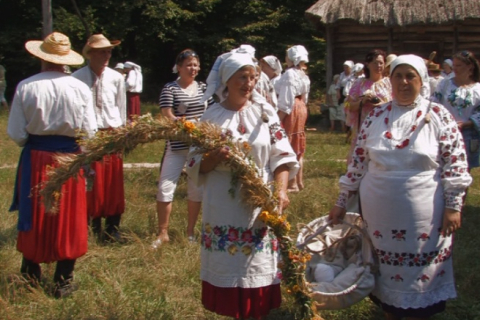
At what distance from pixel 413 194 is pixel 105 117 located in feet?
10.1

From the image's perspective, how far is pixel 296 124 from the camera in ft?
26.5

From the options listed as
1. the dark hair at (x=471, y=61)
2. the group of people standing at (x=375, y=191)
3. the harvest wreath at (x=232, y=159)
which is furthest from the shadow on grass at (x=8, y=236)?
the dark hair at (x=471, y=61)

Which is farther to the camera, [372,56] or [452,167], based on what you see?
[372,56]

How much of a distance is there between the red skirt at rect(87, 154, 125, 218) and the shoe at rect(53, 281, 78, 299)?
1223 millimetres

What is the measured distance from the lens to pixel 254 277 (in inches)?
139

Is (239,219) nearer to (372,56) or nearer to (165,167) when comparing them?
(165,167)

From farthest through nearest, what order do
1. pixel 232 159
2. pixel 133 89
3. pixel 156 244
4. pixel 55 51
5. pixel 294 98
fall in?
pixel 133 89, pixel 294 98, pixel 156 244, pixel 55 51, pixel 232 159

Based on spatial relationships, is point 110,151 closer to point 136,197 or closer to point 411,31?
point 136,197

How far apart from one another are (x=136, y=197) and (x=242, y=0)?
18.9 metres

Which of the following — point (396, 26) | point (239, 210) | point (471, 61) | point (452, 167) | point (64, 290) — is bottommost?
point (64, 290)

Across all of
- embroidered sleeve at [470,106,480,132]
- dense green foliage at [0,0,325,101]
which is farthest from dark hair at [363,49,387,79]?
dense green foliage at [0,0,325,101]

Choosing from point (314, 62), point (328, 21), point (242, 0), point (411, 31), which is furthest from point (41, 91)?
point (242, 0)

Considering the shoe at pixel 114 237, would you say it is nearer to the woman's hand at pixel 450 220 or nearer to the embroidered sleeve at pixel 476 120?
the woman's hand at pixel 450 220

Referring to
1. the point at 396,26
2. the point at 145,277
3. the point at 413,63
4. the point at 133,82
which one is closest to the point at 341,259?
the point at 413,63
